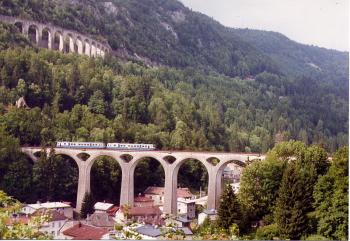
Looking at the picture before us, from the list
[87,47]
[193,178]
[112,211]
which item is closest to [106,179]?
[112,211]

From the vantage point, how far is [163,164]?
51094 millimetres

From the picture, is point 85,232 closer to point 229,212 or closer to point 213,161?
point 229,212

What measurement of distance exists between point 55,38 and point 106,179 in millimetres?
46283

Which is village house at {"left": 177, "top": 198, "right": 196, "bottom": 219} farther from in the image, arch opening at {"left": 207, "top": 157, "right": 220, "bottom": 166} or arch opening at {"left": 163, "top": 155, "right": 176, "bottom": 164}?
arch opening at {"left": 163, "top": 155, "right": 176, "bottom": 164}

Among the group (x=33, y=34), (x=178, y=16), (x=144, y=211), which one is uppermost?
(x=178, y=16)

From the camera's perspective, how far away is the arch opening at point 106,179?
53.3 meters

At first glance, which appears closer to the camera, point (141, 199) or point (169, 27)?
point (141, 199)

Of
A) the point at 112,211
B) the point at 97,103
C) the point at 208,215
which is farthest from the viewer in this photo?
the point at 97,103

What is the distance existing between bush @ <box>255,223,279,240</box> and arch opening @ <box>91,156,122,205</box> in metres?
24.4

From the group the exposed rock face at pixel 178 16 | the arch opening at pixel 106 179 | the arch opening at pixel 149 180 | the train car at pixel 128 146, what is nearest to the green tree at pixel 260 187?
the arch opening at pixel 149 180

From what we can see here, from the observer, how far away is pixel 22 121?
56406 millimetres

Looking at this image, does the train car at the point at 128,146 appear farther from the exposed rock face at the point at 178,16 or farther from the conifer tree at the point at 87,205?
the exposed rock face at the point at 178,16

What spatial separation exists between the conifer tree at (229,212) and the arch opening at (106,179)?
22266mm

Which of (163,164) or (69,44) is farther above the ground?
(69,44)
